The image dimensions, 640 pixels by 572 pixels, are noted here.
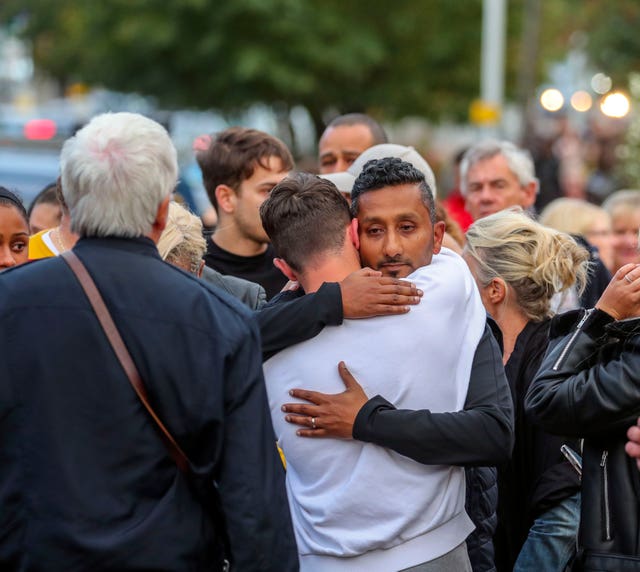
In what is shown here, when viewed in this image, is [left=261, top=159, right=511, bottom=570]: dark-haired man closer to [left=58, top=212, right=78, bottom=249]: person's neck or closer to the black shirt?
[left=58, top=212, right=78, bottom=249]: person's neck

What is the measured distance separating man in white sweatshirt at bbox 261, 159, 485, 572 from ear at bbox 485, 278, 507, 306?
1164mm

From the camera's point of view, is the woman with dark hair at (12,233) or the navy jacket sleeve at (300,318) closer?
the navy jacket sleeve at (300,318)

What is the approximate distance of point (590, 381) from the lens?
3826 millimetres

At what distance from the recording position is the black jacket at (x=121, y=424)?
127 inches

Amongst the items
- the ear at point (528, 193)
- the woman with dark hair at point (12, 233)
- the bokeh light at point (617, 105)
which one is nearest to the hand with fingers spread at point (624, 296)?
the woman with dark hair at point (12, 233)

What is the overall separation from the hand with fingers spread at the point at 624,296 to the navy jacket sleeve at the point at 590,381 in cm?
3

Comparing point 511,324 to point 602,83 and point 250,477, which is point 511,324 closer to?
point 250,477

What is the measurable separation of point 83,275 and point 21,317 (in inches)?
7.4

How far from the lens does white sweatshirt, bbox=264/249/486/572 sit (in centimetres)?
368

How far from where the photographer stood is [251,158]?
613 cm

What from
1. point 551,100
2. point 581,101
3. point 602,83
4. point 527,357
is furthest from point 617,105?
point 581,101

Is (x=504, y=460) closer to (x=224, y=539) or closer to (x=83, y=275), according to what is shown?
(x=224, y=539)

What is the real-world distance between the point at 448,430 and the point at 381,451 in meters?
0.21

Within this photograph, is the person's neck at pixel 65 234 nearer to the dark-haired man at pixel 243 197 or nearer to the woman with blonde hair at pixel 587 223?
the dark-haired man at pixel 243 197
